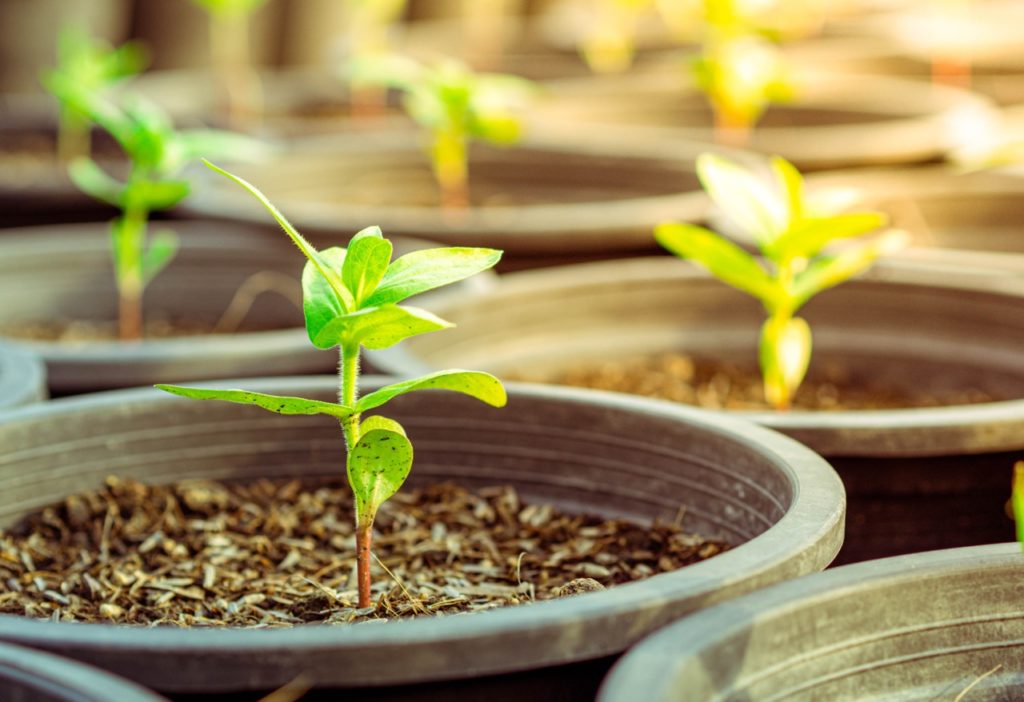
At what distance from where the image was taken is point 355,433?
1198mm

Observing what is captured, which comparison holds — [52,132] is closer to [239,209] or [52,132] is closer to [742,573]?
[239,209]

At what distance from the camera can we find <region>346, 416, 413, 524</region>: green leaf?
118cm

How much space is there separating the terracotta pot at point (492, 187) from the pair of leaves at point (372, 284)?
133 centimetres

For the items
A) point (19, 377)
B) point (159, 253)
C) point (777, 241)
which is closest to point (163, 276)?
point (159, 253)

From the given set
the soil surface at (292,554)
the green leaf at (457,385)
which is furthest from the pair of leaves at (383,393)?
the soil surface at (292,554)

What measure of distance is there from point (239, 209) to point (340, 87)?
2.30 m

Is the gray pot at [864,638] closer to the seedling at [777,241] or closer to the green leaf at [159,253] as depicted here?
the seedling at [777,241]

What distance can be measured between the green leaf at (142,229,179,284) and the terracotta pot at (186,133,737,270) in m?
0.12

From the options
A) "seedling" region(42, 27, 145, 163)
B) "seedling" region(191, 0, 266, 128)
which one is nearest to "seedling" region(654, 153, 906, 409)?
"seedling" region(42, 27, 145, 163)

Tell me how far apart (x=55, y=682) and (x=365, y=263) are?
1.40 ft

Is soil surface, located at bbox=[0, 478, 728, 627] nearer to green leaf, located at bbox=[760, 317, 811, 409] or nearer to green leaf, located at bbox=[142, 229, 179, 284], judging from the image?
green leaf, located at bbox=[760, 317, 811, 409]

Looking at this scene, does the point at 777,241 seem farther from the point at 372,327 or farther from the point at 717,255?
the point at 372,327

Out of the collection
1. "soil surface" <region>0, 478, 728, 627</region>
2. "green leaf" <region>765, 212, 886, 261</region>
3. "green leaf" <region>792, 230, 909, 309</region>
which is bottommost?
"soil surface" <region>0, 478, 728, 627</region>

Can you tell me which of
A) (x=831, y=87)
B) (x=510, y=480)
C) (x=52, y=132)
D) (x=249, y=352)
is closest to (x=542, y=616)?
(x=510, y=480)
